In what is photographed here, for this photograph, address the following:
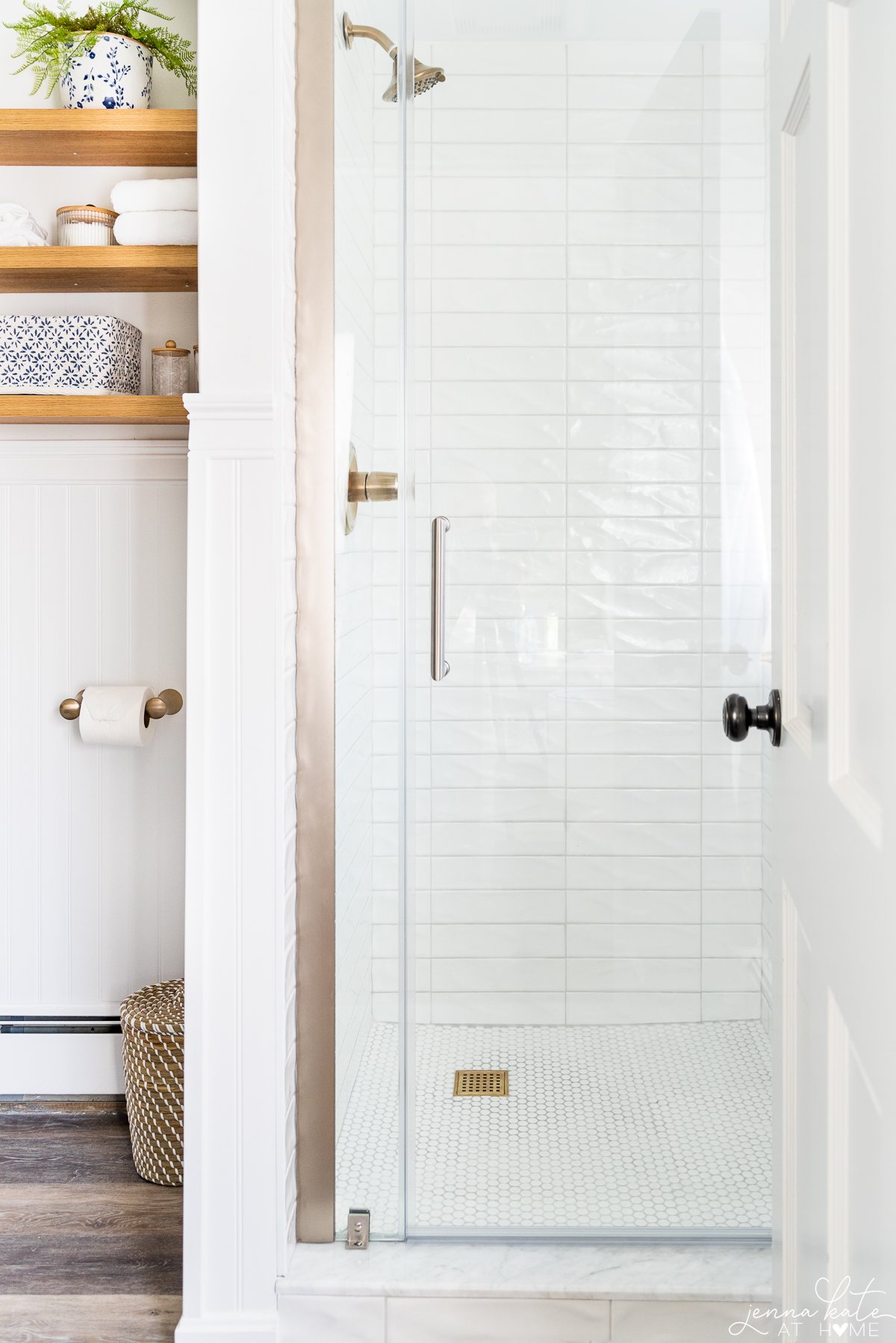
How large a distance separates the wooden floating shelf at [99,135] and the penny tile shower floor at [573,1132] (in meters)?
1.55

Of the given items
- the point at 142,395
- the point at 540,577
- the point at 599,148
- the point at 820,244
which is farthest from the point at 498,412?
the point at 820,244

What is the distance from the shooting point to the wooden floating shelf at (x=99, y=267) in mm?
1845

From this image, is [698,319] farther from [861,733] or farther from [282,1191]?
[282,1191]

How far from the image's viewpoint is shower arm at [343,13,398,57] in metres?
1.51

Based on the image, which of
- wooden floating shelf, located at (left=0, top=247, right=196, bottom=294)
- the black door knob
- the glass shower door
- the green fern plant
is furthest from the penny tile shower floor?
the green fern plant

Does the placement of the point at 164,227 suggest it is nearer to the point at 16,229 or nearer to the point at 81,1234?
the point at 16,229

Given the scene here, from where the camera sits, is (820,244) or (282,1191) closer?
(820,244)

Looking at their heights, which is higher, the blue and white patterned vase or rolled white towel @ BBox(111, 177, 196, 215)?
the blue and white patterned vase

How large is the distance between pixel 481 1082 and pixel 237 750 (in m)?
0.75

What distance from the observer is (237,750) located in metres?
1.41

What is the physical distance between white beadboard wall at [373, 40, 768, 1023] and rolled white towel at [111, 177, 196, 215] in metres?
0.42

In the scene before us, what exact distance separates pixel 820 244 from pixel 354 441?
0.85 meters

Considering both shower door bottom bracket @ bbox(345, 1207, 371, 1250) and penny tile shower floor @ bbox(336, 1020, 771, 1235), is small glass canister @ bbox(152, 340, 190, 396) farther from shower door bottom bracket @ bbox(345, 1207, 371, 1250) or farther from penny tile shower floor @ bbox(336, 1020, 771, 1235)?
shower door bottom bracket @ bbox(345, 1207, 371, 1250)

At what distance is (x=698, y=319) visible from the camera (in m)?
1.70
